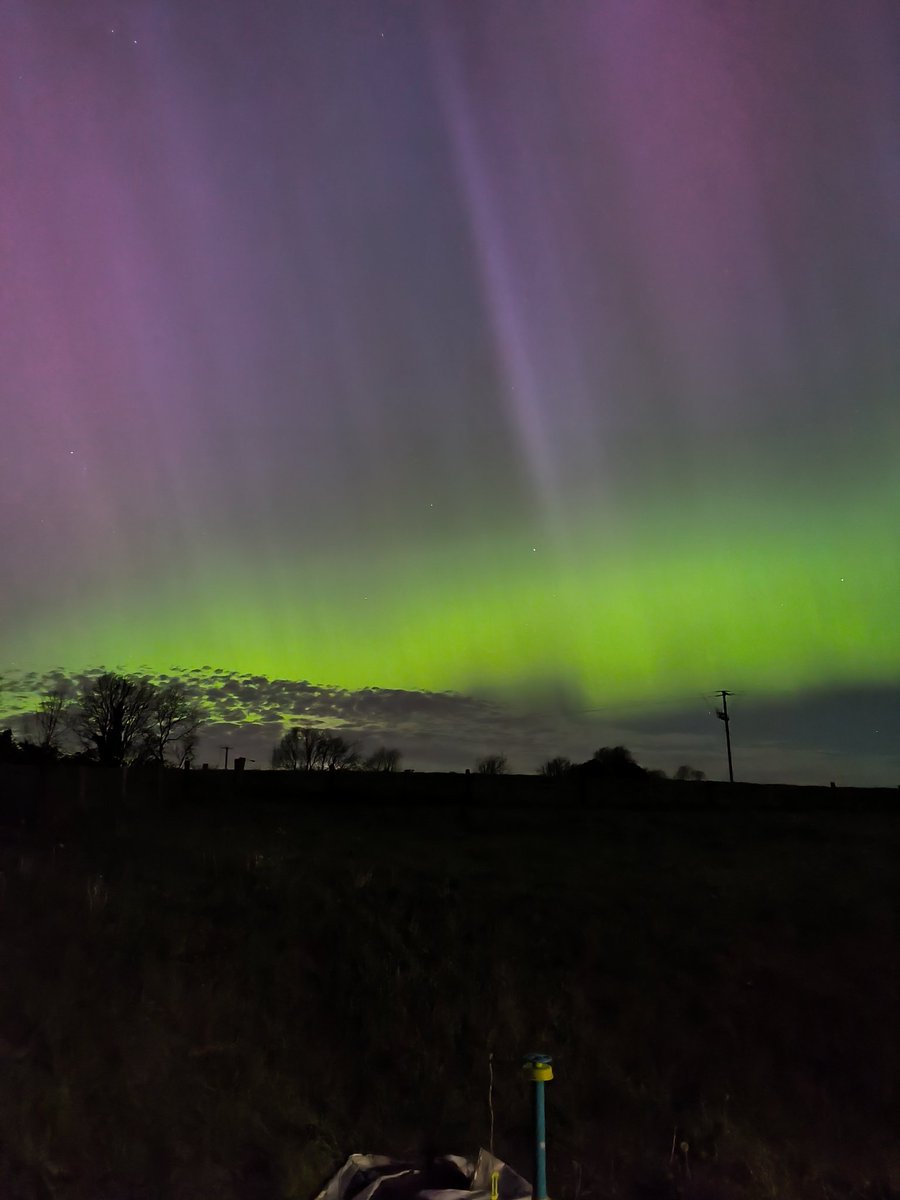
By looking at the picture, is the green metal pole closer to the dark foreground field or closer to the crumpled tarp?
the crumpled tarp

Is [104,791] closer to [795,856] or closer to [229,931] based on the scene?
[229,931]

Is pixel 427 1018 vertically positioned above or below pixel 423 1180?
above

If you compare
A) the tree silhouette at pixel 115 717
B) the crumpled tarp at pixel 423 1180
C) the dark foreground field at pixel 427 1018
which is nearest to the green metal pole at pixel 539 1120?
the crumpled tarp at pixel 423 1180

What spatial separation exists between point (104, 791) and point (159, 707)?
37744mm

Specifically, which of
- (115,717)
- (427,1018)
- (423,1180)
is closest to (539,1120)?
(423,1180)

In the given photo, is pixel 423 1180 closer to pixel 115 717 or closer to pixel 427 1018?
pixel 427 1018

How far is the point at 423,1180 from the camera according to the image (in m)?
5.71

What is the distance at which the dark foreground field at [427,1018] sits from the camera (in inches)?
245

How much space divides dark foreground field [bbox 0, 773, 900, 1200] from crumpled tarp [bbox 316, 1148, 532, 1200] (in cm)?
32

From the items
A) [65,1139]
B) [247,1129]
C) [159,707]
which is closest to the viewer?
[65,1139]

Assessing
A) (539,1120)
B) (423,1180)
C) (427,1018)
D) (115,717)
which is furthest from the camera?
(115,717)

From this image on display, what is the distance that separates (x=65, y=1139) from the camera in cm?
593

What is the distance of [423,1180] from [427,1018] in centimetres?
335

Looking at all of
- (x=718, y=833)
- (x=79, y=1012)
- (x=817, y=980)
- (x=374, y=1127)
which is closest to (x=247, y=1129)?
(x=374, y=1127)
